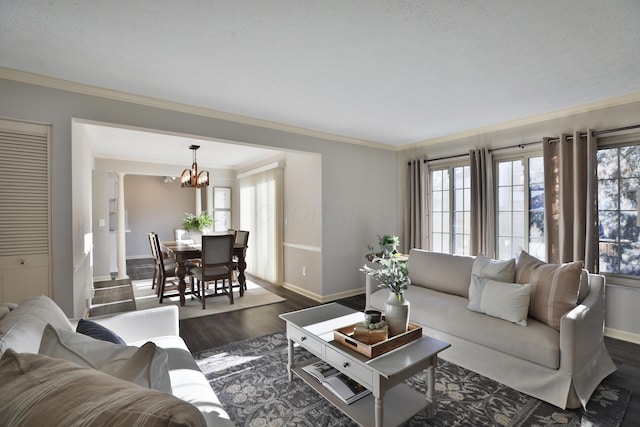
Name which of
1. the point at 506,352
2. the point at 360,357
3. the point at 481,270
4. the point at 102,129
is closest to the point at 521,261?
the point at 481,270

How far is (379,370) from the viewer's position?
1625 millimetres

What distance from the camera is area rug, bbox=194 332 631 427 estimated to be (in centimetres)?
191

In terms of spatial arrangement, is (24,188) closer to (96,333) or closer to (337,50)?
(96,333)

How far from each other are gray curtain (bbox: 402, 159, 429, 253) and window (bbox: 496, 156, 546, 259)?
1064mm

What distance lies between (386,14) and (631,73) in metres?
2.41

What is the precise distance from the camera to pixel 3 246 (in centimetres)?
250

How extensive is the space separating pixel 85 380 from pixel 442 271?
10.6 ft

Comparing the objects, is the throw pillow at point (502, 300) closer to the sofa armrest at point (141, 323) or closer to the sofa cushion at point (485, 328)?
the sofa cushion at point (485, 328)

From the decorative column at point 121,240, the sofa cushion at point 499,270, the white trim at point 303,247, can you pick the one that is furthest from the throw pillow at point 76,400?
the decorative column at point 121,240

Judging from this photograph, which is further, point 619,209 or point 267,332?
point 267,332

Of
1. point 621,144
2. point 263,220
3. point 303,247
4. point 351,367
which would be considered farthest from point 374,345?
point 263,220

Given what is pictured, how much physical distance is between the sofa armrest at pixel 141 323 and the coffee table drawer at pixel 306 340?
33.4 inches

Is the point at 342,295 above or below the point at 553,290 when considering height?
below

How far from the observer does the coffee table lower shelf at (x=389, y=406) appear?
5.76 feet
